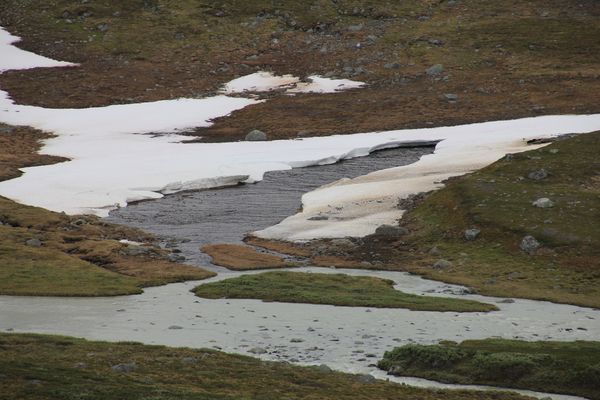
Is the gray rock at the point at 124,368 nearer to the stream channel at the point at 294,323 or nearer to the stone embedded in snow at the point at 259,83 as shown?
the stream channel at the point at 294,323

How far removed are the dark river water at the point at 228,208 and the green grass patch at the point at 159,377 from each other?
70.9 feet

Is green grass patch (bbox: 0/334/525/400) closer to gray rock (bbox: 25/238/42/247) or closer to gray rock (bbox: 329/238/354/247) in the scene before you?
gray rock (bbox: 25/238/42/247)

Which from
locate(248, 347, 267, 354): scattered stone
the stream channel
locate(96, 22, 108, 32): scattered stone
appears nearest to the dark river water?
the stream channel

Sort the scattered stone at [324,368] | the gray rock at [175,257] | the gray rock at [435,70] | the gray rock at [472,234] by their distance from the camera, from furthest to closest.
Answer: the gray rock at [435,70] → the gray rock at [472,234] → the gray rock at [175,257] → the scattered stone at [324,368]

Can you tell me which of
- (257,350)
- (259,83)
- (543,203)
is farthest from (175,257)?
(259,83)

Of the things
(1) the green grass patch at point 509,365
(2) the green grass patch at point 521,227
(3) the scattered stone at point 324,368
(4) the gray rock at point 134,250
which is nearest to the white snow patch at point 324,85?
(2) the green grass patch at point 521,227

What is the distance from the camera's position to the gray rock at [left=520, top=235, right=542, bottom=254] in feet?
169

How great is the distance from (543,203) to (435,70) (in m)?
54.7

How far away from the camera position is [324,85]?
107m

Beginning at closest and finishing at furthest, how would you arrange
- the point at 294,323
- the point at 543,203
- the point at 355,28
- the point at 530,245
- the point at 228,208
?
the point at 294,323 → the point at 530,245 → the point at 543,203 → the point at 228,208 → the point at 355,28

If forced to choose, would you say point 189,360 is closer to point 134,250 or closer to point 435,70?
point 134,250

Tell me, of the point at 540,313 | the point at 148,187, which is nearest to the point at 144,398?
the point at 540,313

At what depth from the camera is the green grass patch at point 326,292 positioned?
1698 inches

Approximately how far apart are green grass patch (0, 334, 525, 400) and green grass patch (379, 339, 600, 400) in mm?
1641
